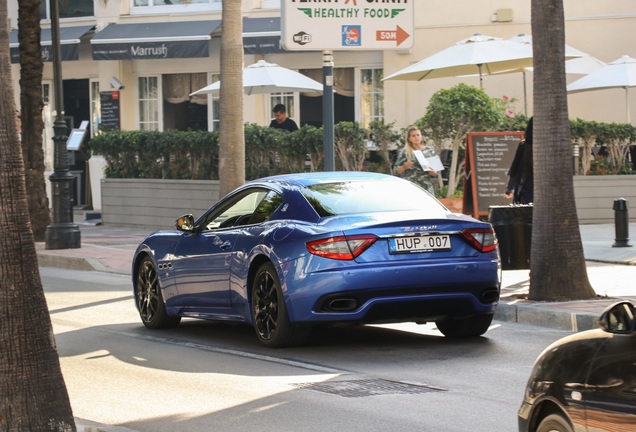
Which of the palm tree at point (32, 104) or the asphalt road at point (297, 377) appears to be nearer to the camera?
the asphalt road at point (297, 377)

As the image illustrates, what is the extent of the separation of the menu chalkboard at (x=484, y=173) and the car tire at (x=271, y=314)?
8234 millimetres

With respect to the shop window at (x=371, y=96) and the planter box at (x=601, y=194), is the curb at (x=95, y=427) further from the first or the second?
the shop window at (x=371, y=96)

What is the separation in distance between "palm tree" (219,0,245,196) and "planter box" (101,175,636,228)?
3.87 meters

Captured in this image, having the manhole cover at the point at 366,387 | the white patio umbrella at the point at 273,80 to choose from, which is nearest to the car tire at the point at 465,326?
the manhole cover at the point at 366,387

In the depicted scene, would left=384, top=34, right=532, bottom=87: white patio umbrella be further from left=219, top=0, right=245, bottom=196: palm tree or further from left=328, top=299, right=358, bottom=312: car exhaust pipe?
left=328, top=299, right=358, bottom=312: car exhaust pipe

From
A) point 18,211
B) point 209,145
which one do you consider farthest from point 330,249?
point 209,145

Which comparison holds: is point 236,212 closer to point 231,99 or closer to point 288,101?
point 231,99

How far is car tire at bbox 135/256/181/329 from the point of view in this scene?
486 inches

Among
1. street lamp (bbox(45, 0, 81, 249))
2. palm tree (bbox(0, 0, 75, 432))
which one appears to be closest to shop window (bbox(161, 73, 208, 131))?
street lamp (bbox(45, 0, 81, 249))

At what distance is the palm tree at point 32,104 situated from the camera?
72.9 feet

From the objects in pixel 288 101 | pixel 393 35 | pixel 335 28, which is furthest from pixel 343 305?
pixel 288 101

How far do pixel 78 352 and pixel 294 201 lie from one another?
233 cm

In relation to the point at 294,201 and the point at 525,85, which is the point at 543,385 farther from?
the point at 525,85

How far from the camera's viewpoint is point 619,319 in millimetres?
4910
